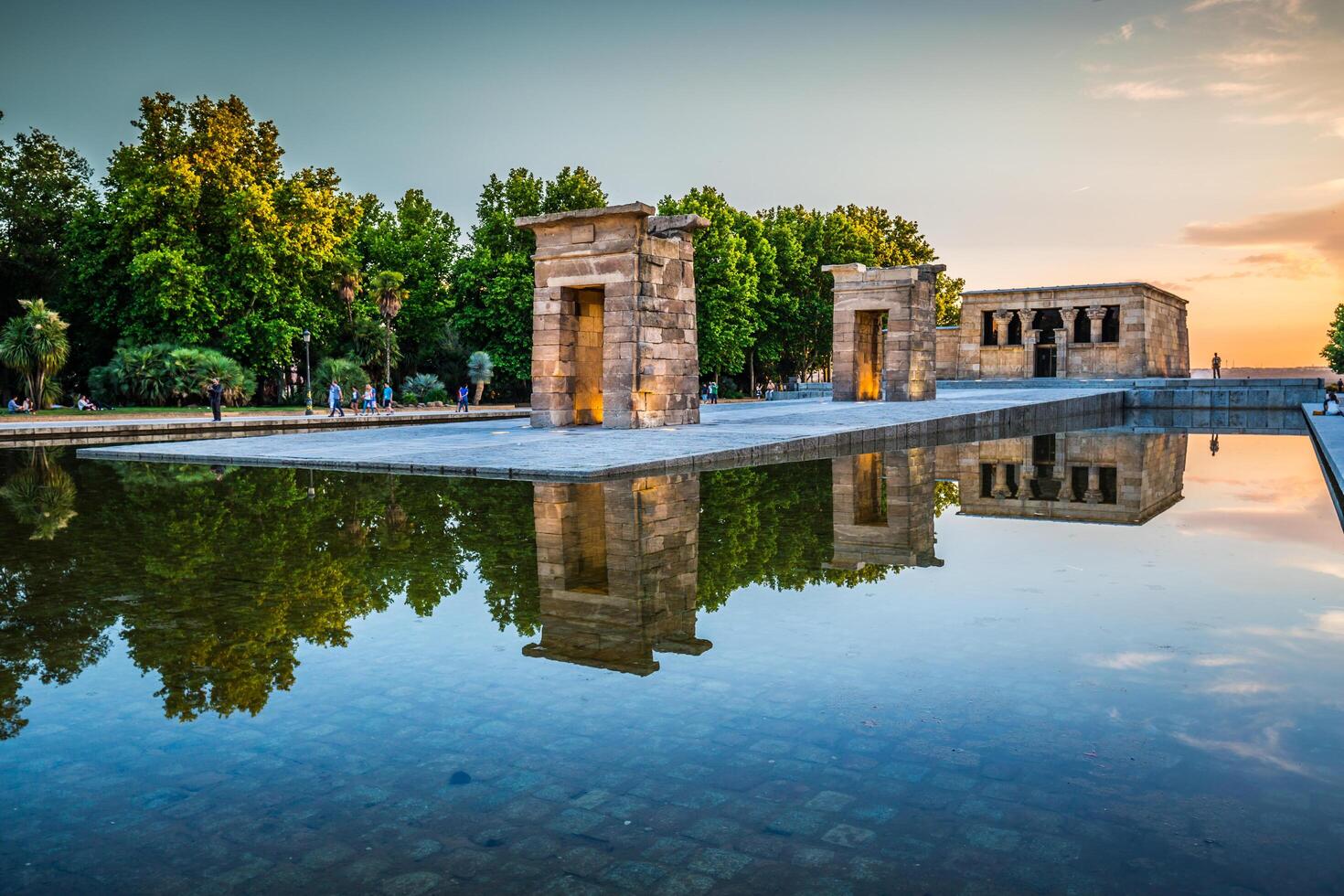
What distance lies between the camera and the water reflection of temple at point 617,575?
16.3 ft

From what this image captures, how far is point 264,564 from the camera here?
23.6 ft

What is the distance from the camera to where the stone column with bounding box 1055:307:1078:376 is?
45.9 metres

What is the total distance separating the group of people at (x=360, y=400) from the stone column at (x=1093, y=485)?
2661cm

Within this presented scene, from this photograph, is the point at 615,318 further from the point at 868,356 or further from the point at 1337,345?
the point at 1337,345

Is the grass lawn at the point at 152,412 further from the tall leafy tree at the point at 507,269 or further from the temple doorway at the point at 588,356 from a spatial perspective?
the temple doorway at the point at 588,356

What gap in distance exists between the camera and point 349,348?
155ft

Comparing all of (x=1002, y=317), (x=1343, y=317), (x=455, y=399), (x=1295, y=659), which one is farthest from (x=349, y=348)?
(x=1343, y=317)

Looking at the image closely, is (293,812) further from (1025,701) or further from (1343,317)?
(1343,317)

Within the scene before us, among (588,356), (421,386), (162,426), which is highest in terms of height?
(588,356)

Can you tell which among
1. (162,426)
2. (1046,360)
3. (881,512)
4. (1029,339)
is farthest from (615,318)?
(1046,360)

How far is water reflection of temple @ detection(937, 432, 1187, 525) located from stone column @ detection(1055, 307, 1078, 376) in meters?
26.0

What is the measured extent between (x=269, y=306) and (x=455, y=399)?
35.4 feet

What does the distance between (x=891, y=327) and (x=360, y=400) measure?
72.3 feet

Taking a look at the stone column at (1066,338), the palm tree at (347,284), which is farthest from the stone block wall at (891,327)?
the palm tree at (347,284)
